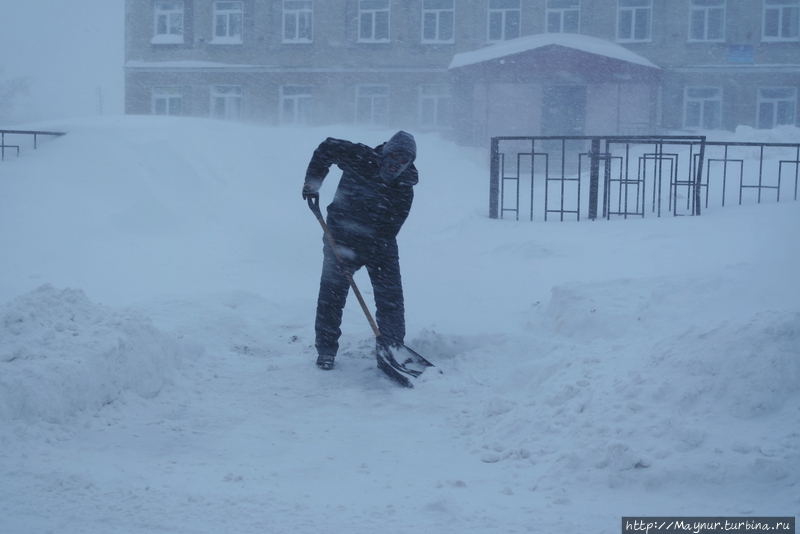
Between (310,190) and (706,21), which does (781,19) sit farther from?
(310,190)

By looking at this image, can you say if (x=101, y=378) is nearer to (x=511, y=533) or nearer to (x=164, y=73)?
(x=511, y=533)

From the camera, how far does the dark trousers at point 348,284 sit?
486 cm

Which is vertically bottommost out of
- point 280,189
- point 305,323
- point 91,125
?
point 305,323

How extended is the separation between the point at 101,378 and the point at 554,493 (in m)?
2.47

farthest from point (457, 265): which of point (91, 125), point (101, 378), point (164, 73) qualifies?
point (164, 73)

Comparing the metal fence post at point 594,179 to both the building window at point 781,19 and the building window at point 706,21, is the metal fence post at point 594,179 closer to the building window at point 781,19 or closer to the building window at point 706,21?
the building window at point 706,21

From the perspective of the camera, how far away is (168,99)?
82.9 feet

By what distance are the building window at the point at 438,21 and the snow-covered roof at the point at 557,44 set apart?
195 cm

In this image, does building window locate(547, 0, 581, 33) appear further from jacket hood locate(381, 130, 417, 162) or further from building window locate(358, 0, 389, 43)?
jacket hood locate(381, 130, 417, 162)

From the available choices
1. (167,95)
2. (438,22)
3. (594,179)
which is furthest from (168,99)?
(594,179)

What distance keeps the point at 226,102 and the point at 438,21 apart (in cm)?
804

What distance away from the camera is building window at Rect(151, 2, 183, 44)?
981 inches

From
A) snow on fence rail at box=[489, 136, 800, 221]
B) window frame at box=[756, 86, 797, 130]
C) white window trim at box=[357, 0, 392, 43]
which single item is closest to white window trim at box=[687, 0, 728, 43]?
window frame at box=[756, 86, 797, 130]

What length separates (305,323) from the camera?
6074mm
